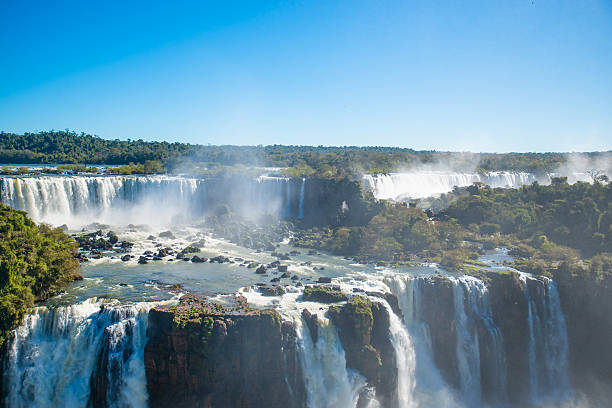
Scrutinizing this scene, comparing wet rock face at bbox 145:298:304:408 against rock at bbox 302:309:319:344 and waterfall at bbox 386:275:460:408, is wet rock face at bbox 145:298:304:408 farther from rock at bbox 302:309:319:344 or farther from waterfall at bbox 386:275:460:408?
waterfall at bbox 386:275:460:408

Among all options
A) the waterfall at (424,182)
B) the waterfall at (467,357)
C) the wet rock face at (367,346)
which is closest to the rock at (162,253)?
the wet rock face at (367,346)

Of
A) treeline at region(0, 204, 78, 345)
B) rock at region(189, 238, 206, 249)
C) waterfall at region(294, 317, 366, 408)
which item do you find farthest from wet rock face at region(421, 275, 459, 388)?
treeline at region(0, 204, 78, 345)

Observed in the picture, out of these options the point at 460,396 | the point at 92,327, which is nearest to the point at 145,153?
the point at 92,327

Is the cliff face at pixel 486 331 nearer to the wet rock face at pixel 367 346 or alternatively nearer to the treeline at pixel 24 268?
the wet rock face at pixel 367 346

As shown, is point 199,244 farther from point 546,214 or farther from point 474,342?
point 546,214

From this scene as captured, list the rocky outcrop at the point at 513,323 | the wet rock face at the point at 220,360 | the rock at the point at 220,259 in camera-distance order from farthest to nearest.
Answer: the rock at the point at 220,259 → the rocky outcrop at the point at 513,323 → the wet rock face at the point at 220,360

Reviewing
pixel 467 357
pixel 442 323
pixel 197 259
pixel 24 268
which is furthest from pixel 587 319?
pixel 24 268
